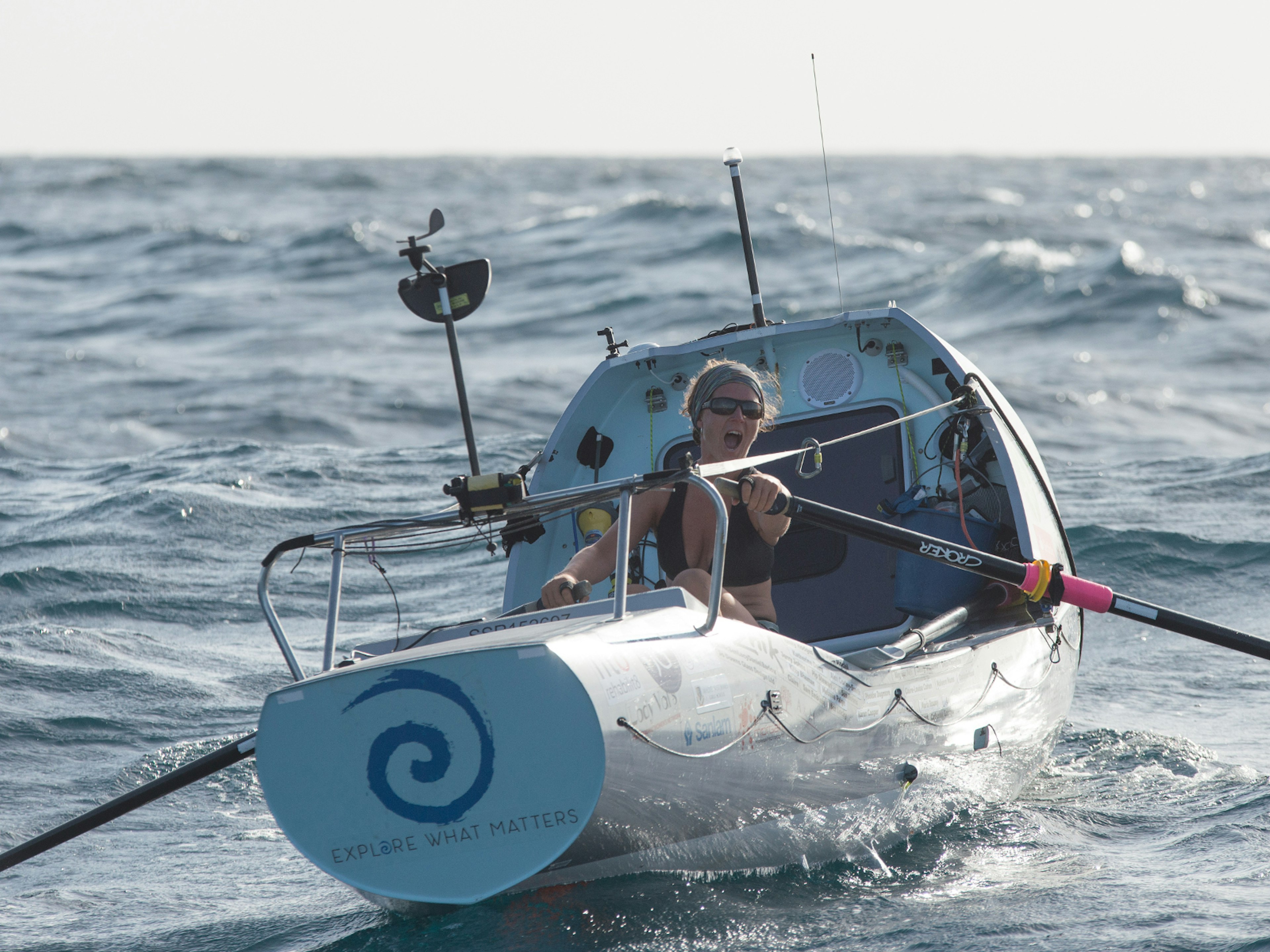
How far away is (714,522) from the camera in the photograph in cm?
500

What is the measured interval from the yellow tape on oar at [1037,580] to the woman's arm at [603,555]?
2.82 ft

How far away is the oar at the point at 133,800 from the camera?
4238mm

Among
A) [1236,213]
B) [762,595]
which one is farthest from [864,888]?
[1236,213]

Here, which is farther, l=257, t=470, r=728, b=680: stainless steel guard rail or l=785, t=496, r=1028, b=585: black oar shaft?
l=785, t=496, r=1028, b=585: black oar shaft

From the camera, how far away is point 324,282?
26.4 m

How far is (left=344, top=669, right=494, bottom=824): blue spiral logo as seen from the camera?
11.3 feet

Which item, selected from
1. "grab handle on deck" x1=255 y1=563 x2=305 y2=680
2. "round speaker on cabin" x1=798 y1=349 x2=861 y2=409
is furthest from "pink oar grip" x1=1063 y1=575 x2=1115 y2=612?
"grab handle on deck" x1=255 y1=563 x2=305 y2=680

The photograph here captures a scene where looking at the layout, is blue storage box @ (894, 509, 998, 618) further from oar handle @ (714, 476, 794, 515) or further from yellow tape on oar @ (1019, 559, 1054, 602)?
oar handle @ (714, 476, 794, 515)

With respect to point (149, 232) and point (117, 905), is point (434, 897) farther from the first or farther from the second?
point (149, 232)

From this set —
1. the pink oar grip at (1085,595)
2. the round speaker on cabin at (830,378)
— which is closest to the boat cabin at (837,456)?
the round speaker on cabin at (830,378)

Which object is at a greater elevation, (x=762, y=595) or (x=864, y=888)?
(x=762, y=595)

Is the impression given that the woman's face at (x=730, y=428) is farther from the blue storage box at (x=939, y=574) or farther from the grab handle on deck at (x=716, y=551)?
the blue storage box at (x=939, y=574)

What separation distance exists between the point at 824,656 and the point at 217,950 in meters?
2.11

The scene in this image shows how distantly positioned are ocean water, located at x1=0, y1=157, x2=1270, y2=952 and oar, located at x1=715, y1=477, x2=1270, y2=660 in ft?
2.43
